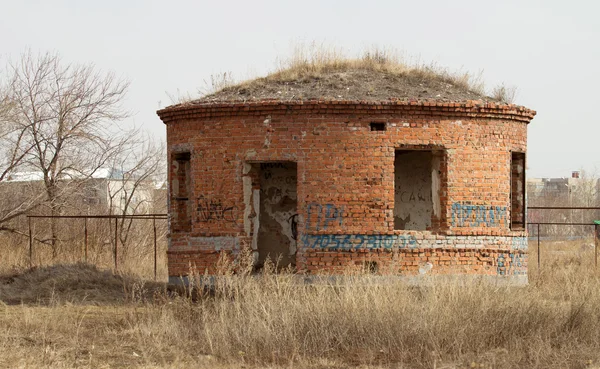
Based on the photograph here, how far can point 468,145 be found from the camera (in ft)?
49.9

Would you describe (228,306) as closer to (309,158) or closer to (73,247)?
(309,158)

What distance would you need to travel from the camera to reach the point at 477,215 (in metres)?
15.2

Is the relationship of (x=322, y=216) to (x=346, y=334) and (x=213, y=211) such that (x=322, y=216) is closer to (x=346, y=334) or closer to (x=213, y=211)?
(x=213, y=211)

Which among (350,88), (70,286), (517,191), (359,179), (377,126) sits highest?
(350,88)

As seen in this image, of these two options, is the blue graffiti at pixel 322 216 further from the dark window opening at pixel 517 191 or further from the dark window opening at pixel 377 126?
the dark window opening at pixel 517 191

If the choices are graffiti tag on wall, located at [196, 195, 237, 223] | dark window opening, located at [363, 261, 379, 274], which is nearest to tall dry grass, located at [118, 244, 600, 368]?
dark window opening, located at [363, 261, 379, 274]

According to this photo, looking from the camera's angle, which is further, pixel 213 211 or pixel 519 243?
pixel 519 243

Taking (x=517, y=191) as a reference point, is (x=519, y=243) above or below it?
below

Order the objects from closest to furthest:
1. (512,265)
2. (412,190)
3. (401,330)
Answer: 1. (401,330)
2. (512,265)
3. (412,190)

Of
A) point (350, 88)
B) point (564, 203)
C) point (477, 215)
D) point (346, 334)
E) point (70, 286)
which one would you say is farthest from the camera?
point (564, 203)

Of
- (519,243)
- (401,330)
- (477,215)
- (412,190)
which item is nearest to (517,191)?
(519,243)

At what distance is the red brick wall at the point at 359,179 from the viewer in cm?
1476

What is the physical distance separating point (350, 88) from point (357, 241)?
107 inches

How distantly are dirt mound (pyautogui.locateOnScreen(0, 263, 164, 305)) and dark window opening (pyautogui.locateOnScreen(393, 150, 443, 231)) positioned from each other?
15.3 feet
